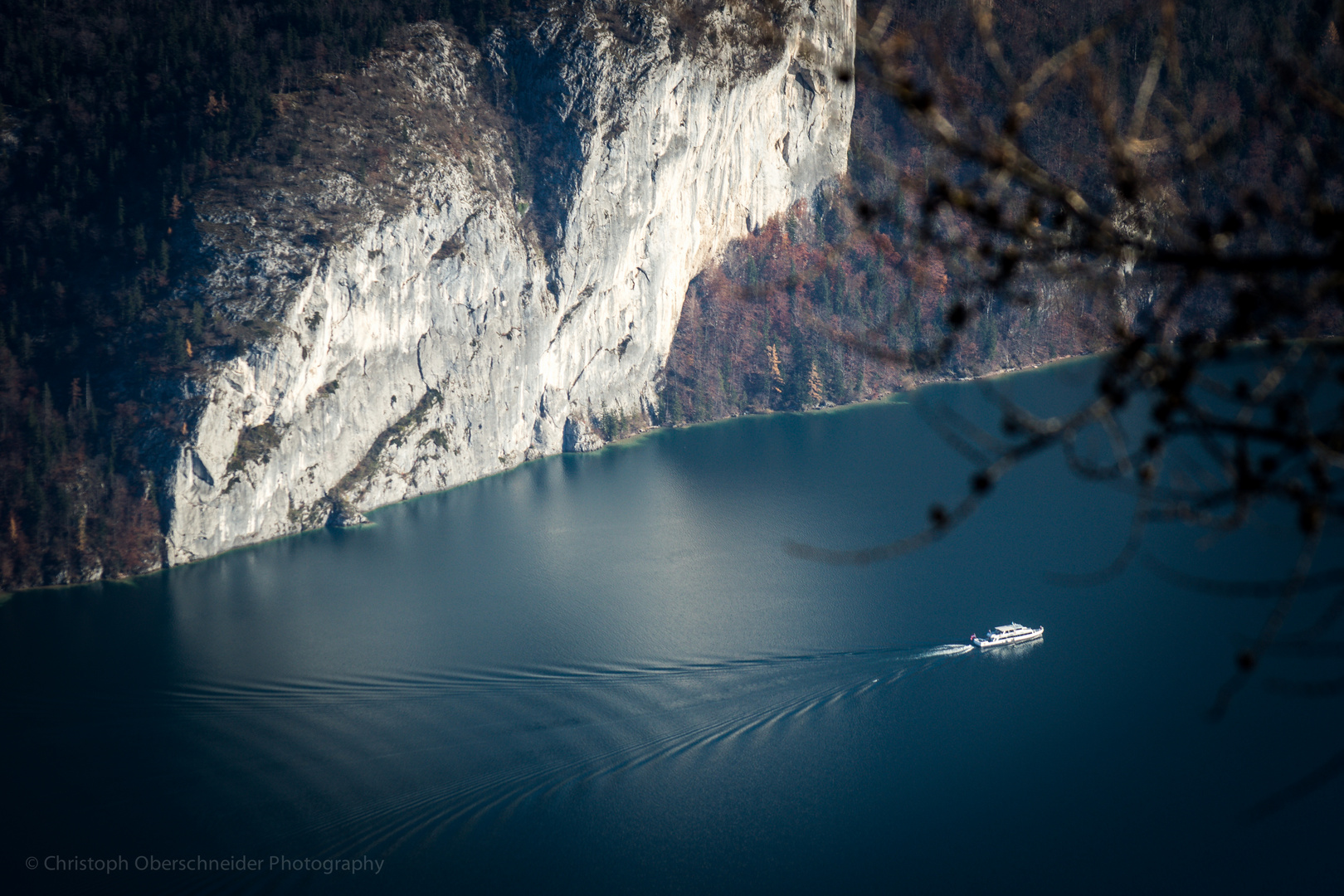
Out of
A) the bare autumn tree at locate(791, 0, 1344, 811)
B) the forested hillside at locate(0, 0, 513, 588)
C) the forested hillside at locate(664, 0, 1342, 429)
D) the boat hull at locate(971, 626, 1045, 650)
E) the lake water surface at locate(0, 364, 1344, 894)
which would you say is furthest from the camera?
the forested hillside at locate(664, 0, 1342, 429)

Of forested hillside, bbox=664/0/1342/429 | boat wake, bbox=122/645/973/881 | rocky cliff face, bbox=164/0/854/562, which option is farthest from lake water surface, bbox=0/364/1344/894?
forested hillside, bbox=664/0/1342/429

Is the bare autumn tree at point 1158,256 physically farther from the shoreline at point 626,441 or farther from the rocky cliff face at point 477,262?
the rocky cliff face at point 477,262

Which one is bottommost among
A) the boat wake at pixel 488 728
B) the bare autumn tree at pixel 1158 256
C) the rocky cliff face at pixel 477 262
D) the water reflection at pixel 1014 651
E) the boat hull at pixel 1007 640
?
the boat wake at pixel 488 728

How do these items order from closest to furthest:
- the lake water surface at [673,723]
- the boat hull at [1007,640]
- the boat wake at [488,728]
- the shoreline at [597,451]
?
the lake water surface at [673,723]
the boat wake at [488,728]
the boat hull at [1007,640]
the shoreline at [597,451]

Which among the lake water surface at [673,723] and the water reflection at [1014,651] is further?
the water reflection at [1014,651]

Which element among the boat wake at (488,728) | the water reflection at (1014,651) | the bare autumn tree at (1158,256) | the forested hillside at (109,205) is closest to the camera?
the bare autumn tree at (1158,256)

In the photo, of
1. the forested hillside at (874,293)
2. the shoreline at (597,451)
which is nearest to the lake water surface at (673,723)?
the shoreline at (597,451)

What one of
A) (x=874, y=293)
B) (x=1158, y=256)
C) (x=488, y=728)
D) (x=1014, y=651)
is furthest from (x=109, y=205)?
(x=1158, y=256)

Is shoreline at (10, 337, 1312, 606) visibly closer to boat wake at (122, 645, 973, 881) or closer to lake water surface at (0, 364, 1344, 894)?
lake water surface at (0, 364, 1344, 894)

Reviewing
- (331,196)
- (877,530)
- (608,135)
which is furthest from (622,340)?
(877,530)
